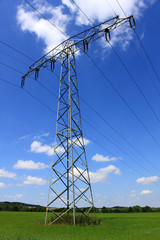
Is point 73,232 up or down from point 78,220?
down

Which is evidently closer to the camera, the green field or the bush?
the green field

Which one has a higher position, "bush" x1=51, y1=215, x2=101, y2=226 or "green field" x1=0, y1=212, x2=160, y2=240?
"bush" x1=51, y1=215, x2=101, y2=226

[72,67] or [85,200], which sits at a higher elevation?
[72,67]

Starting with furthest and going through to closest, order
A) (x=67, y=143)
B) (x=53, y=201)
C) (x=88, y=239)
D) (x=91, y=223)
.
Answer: (x=67, y=143), (x=91, y=223), (x=53, y=201), (x=88, y=239)

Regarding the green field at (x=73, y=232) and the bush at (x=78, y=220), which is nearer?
the green field at (x=73, y=232)

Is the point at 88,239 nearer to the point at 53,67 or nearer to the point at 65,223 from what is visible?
the point at 65,223

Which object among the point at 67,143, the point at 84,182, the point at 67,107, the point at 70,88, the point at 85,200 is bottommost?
the point at 85,200

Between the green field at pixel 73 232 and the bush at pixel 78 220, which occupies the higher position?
the bush at pixel 78 220

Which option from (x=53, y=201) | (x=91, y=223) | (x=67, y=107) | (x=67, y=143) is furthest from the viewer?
(x=67, y=107)

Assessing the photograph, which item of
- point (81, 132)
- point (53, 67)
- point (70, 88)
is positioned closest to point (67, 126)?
point (81, 132)

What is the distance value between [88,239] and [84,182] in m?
7.41

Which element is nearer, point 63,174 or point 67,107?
point 63,174

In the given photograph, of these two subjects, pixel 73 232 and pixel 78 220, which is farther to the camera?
pixel 78 220

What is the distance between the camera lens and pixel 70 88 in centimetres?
2303
